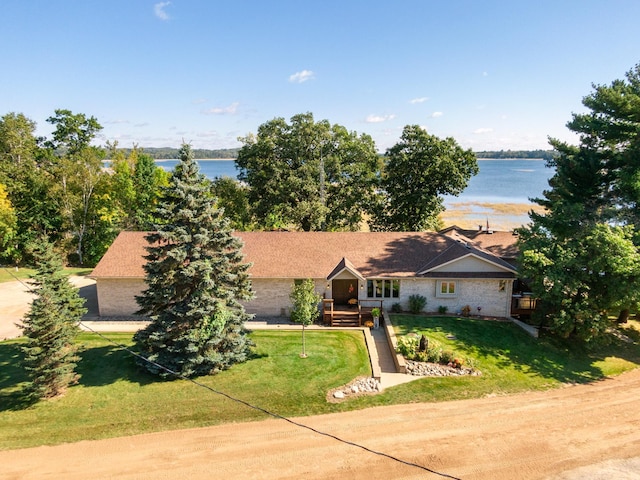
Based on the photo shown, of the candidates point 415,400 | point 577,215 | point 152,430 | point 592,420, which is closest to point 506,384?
point 592,420

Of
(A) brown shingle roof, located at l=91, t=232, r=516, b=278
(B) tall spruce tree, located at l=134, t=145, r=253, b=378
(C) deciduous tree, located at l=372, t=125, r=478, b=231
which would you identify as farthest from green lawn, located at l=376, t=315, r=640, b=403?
(C) deciduous tree, located at l=372, t=125, r=478, b=231

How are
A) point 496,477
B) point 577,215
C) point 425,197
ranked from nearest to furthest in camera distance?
point 496,477 → point 577,215 → point 425,197

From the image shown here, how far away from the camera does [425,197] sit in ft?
120

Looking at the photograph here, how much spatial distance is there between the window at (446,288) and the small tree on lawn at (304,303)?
7.94 metres

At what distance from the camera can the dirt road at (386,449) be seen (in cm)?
1293

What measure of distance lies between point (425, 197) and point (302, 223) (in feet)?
39.0

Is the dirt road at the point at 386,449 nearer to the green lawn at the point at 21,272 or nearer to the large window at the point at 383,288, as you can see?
the large window at the point at 383,288

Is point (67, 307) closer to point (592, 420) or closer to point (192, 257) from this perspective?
point (192, 257)

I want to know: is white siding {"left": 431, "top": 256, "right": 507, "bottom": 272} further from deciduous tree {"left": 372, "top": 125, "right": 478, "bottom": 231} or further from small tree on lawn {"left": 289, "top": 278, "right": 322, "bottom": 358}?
deciduous tree {"left": 372, "top": 125, "right": 478, "bottom": 231}

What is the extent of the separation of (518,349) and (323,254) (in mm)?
12966

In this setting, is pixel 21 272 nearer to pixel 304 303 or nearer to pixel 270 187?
pixel 270 187

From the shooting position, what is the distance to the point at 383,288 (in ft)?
85.1

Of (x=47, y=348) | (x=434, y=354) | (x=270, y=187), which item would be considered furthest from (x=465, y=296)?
(x=47, y=348)

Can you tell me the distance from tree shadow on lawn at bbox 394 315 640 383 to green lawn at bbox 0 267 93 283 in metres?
31.9
